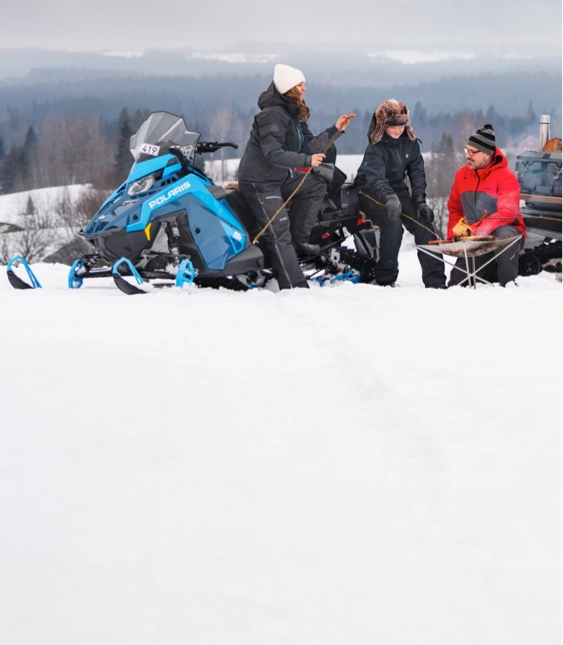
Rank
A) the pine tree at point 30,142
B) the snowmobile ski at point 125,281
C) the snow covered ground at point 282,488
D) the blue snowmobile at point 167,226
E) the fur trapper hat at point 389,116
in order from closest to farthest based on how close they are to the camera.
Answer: the snow covered ground at point 282,488 < the snowmobile ski at point 125,281 < the blue snowmobile at point 167,226 < the fur trapper hat at point 389,116 < the pine tree at point 30,142

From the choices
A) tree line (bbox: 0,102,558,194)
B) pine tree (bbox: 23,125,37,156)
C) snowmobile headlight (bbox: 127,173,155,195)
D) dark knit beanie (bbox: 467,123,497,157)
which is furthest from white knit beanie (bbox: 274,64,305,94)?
pine tree (bbox: 23,125,37,156)

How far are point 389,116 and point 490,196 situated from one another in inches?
38.5

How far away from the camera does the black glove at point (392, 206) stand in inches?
228

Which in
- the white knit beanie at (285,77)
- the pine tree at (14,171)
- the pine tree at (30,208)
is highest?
the white knit beanie at (285,77)

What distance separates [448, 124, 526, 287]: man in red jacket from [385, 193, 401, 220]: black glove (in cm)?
42

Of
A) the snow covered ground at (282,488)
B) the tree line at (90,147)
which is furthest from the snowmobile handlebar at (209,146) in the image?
the tree line at (90,147)

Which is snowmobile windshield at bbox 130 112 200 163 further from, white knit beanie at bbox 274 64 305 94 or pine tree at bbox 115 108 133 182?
pine tree at bbox 115 108 133 182

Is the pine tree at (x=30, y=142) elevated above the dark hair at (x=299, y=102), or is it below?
below

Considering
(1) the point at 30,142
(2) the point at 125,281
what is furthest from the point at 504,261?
(1) the point at 30,142

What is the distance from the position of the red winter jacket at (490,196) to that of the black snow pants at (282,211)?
41.9 inches

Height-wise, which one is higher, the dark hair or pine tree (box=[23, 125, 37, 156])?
the dark hair

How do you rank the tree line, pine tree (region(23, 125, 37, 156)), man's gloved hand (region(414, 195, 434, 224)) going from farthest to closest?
pine tree (region(23, 125, 37, 156))
the tree line
man's gloved hand (region(414, 195, 434, 224))

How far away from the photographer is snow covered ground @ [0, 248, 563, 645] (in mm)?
1889

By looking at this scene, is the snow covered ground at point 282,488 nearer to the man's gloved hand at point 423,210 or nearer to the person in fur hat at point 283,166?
the person in fur hat at point 283,166
